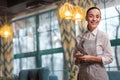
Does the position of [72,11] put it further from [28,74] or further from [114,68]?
[28,74]

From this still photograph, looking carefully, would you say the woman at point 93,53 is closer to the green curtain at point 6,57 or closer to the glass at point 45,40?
the glass at point 45,40

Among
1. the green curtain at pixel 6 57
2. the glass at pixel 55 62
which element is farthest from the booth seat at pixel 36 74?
the green curtain at pixel 6 57

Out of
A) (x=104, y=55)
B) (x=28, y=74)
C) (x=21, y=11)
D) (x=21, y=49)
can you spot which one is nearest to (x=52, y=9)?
(x=21, y=11)

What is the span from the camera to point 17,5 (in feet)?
27.4

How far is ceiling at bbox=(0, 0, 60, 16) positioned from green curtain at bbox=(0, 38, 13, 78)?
1.16 metres

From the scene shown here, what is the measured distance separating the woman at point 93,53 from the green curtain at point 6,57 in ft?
27.4

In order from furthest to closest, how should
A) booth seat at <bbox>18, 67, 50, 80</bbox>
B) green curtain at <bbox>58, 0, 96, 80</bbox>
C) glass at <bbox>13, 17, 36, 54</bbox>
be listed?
glass at <bbox>13, 17, 36, 54</bbox> < green curtain at <bbox>58, 0, 96, 80</bbox> < booth seat at <bbox>18, 67, 50, 80</bbox>

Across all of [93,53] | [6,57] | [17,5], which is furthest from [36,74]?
[6,57]

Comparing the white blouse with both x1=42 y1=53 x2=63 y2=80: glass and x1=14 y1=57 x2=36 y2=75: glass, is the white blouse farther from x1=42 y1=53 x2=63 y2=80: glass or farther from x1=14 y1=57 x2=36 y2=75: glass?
x1=14 y1=57 x2=36 y2=75: glass

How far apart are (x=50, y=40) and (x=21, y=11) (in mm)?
1820

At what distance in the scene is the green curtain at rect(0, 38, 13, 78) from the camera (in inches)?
376

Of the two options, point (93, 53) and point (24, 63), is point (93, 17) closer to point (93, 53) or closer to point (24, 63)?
point (93, 53)

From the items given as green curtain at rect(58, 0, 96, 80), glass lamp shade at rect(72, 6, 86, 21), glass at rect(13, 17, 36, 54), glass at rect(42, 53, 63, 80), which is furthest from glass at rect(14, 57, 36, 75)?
glass lamp shade at rect(72, 6, 86, 21)

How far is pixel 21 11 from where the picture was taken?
9.27m
